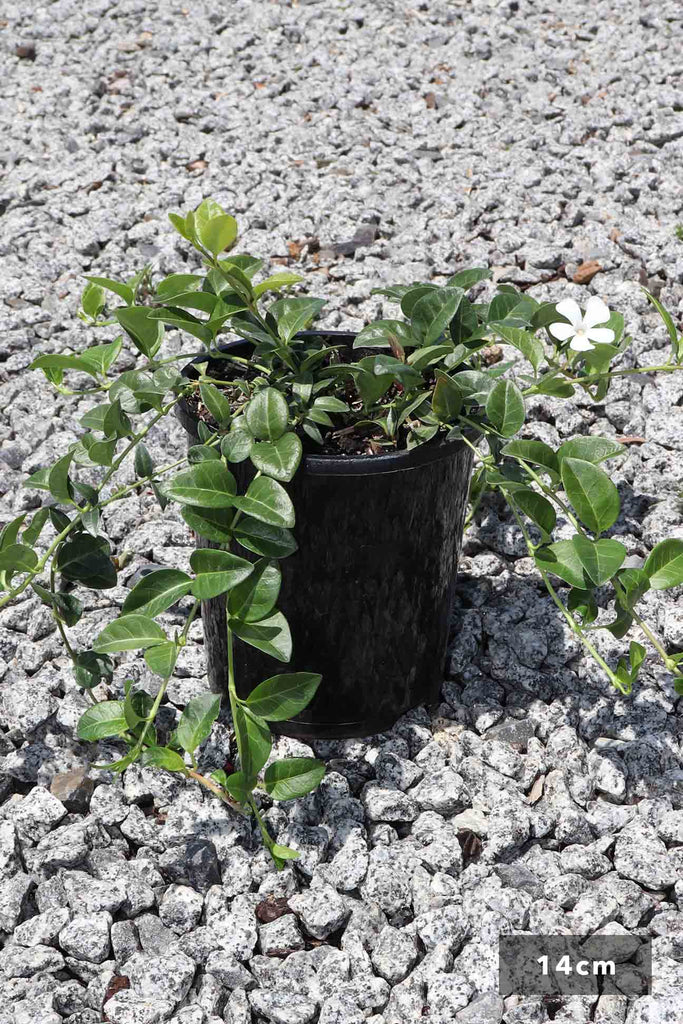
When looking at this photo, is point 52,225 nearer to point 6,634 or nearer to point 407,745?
point 6,634

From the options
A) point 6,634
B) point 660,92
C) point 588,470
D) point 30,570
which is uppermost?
point 660,92

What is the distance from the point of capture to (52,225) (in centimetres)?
279

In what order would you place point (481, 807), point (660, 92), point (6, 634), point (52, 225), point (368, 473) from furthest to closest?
point (660, 92) < point (52, 225) < point (6, 634) < point (481, 807) < point (368, 473)

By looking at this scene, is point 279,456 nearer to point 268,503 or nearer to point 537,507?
point 268,503

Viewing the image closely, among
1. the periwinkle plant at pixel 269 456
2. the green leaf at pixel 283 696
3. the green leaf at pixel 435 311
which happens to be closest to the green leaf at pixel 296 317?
the periwinkle plant at pixel 269 456

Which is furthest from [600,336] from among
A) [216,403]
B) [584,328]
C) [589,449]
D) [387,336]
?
[216,403]

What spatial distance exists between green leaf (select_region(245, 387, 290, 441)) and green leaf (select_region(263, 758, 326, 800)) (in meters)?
0.40

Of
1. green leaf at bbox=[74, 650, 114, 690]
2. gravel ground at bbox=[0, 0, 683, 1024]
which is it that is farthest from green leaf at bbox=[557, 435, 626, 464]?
green leaf at bbox=[74, 650, 114, 690]

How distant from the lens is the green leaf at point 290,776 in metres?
1.21

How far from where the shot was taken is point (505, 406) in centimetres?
121

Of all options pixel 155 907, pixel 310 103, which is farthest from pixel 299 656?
pixel 310 103

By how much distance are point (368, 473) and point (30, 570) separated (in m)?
0.44

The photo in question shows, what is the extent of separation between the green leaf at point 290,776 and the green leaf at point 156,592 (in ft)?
0.80

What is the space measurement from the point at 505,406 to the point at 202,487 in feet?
1.24
